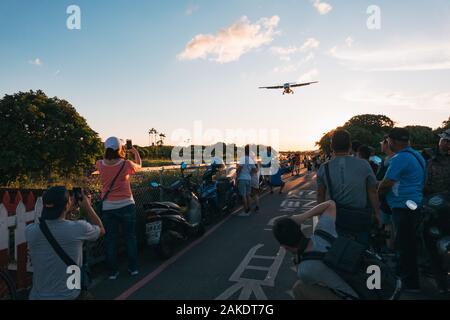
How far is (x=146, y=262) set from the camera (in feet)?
17.3

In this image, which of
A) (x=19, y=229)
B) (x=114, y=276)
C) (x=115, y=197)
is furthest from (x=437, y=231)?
(x=19, y=229)

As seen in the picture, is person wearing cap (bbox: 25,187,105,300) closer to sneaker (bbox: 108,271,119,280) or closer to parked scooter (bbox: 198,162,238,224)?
sneaker (bbox: 108,271,119,280)

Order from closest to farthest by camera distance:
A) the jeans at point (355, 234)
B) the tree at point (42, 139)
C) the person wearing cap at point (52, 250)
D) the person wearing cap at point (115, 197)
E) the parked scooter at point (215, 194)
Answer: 1. the person wearing cap at point (52, 250)
2. the jeans at point (355, 234)
3. the person wearing cap at point (115, 197)
4. the parked scooter at point (215, 194)
5. the tree at point (42, 139)

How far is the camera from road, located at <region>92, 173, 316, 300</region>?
157 inches

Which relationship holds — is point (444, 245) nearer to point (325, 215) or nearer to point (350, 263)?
point (325, 215)

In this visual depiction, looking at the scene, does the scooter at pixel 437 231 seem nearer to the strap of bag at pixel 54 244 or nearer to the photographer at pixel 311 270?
the photographer at pixel 311 270

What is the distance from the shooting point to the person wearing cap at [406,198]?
12.6 ft

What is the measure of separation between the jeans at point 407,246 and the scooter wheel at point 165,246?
11.4 ft

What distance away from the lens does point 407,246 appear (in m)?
3.85

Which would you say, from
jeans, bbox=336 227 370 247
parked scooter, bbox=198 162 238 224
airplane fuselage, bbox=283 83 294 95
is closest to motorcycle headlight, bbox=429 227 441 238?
jeans, bbox=336 227 370 247

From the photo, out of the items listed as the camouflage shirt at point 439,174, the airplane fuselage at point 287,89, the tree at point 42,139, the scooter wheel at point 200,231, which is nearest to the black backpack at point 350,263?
the camouflage shirt at point 439,174
